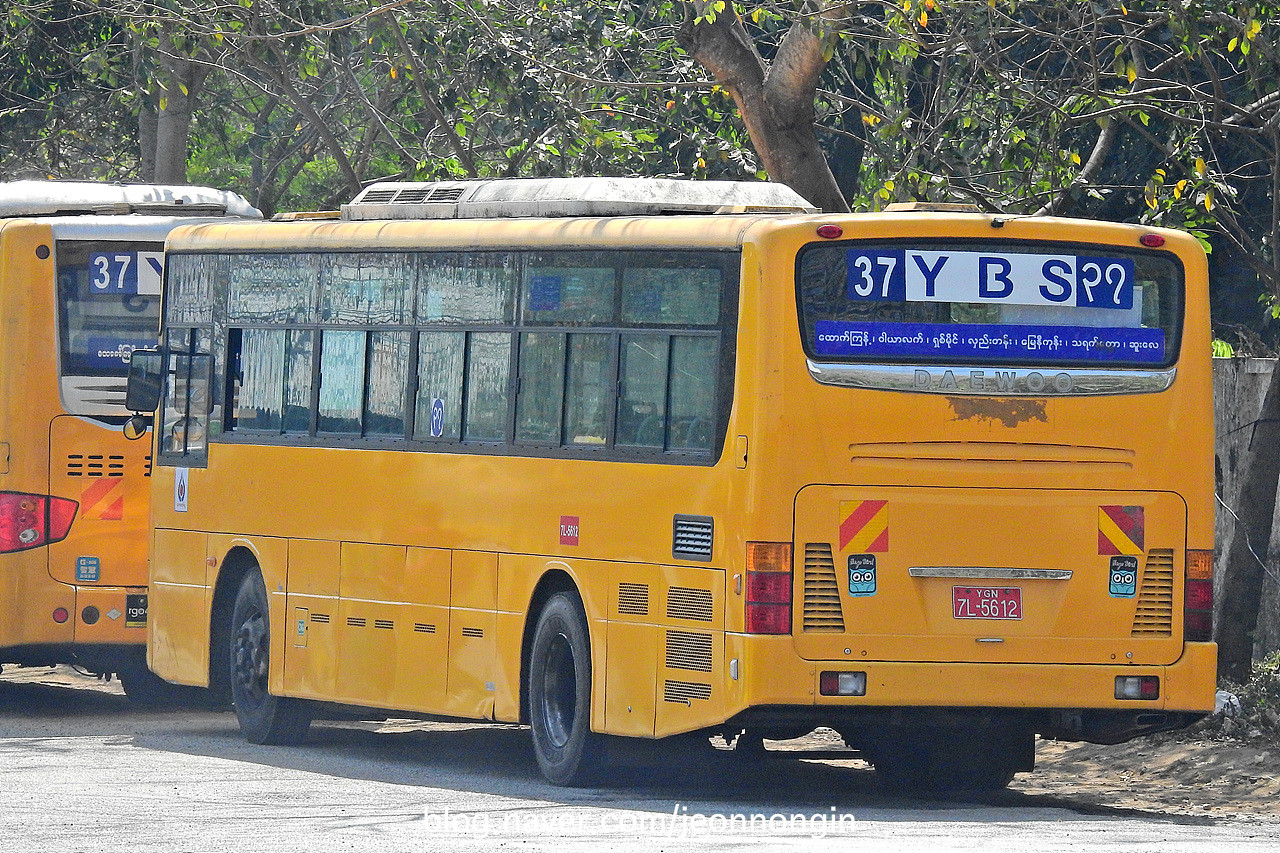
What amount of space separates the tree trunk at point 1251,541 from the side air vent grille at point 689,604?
4641 mm

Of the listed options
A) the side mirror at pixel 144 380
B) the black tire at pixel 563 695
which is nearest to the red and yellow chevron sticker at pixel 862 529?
the black tire at pixel 563 695

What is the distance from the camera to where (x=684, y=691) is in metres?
10.5

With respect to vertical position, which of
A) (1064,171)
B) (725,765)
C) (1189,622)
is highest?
(1064,171)

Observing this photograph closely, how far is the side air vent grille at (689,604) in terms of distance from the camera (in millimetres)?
10383

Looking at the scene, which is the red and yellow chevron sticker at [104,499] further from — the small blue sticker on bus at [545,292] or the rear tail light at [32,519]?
the small blue sticker on bus at [545,292]

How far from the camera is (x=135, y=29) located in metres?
18.9

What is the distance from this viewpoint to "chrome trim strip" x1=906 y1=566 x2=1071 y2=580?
10.3 metres

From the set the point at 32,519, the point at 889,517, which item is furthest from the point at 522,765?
the point at 32,519

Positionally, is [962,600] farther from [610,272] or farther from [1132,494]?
[610,272]

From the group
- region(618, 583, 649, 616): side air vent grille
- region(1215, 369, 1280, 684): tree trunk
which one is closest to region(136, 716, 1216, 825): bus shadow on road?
region(618, 583, 649, 616): side air vent grille

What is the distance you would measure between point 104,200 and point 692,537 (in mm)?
7348

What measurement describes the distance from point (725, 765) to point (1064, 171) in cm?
496

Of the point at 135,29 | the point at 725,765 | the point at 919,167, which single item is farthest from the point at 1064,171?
the point at 135,29

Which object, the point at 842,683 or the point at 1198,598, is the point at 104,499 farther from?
the point at 1198,598
